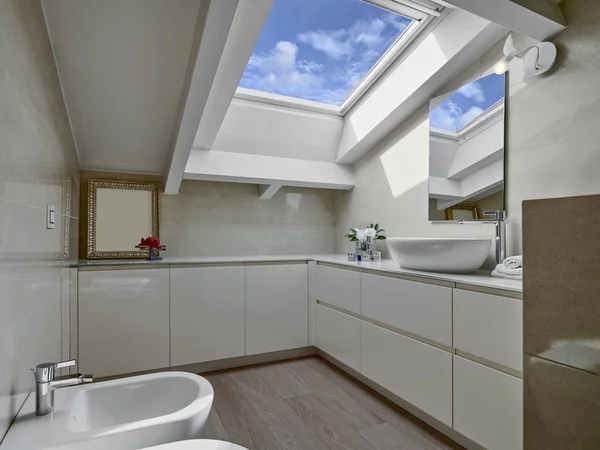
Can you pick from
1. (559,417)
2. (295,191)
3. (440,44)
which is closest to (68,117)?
(295,191)

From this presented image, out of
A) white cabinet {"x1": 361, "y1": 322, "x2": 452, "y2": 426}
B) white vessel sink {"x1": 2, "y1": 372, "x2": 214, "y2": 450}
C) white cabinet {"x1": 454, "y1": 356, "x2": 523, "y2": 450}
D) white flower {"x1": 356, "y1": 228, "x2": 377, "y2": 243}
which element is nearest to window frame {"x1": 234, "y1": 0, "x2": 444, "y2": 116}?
white flower {"x1": 356, "y1": 228, "x2": 377, "y2": 243}

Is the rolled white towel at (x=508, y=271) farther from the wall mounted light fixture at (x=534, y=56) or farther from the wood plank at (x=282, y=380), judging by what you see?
the wood plank at (x=282, y=380)

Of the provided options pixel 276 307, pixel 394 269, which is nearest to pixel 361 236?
pixel 394 269

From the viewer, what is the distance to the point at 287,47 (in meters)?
2.32

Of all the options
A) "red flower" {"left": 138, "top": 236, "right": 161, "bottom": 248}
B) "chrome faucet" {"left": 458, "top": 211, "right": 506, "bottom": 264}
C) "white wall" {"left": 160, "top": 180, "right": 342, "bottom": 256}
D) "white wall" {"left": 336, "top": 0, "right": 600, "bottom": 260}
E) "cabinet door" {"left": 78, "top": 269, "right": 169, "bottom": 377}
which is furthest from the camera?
"white wall" {"left": 160, "top": 180, "right": 342, "bottom": 256}

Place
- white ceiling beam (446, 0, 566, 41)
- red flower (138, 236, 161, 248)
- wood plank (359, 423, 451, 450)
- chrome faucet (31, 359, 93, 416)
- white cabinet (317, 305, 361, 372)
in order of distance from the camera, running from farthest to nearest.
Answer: red flower (138, 236, 161, 248) → white cabinet (317, 305, 361, 372) → wood plank (359, 423, 451, 450) → white ceiling beam (446, 0, 566, 41) → chrome faucet (31, 359, 93, 416)

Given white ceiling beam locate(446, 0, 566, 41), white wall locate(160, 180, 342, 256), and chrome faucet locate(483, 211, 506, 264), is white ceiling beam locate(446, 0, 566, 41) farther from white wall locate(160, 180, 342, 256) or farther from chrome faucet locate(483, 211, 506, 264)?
white wall locate(160, 180, 342, 256)

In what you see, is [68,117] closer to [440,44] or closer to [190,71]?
[190,71]

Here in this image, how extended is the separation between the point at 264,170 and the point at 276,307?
1066mm

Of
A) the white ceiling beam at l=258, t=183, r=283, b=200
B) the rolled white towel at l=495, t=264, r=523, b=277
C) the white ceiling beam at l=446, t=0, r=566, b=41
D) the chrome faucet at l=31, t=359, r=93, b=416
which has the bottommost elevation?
the chrome faucet at l=31, t=359, r=93, b=416

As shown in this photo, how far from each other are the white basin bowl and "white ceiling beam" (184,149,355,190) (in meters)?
1.25

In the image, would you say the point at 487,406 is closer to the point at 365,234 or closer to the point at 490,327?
the point at 490,327

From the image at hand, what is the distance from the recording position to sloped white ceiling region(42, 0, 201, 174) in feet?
4.89

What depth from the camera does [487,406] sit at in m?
1.49
